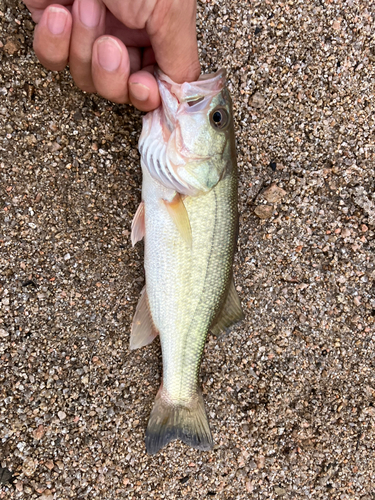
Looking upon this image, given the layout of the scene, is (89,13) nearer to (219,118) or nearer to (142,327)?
(219,118)

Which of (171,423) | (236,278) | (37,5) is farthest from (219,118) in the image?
(171,423)

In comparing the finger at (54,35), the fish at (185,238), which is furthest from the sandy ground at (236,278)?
the finger at (54,35)

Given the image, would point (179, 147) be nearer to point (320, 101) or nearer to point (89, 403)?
point (320, 101)

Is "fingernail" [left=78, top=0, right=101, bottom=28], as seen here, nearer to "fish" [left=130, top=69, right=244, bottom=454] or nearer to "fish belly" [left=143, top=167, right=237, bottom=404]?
"fish" [left=130, top=69, right=244, bottom=454]

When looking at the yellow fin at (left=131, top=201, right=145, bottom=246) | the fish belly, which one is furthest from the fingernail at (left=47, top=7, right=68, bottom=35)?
the yellow fin at (left=131, top=201, right=145, bottom=246)

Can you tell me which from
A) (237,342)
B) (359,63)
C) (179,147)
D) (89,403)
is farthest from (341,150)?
(89,403)

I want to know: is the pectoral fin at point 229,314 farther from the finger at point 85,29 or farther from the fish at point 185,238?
the finger at point 85,29
